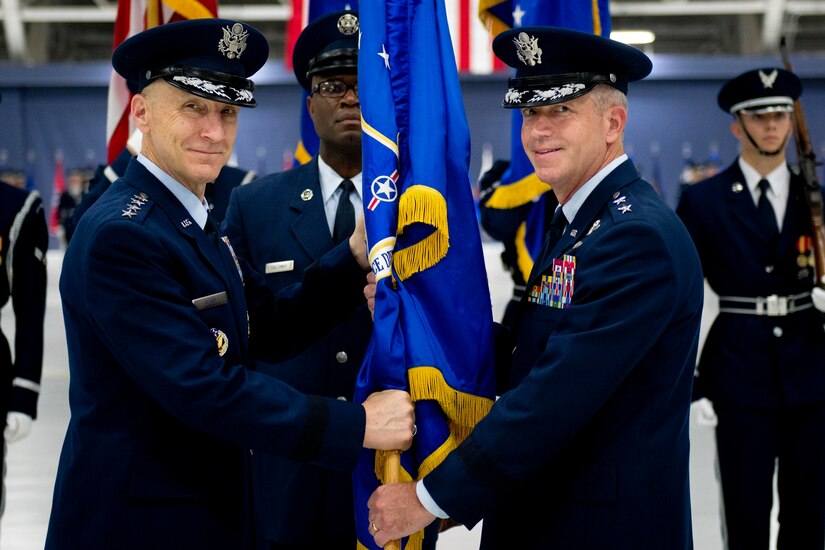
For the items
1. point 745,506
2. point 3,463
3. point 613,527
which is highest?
point 613,527

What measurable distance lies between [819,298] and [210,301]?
247 cm

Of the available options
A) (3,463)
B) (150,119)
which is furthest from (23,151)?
(150,119)

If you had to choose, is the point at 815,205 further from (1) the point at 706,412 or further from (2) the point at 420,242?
(2) the point at 420,242

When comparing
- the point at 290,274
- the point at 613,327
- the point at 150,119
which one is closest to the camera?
the point at 613,327

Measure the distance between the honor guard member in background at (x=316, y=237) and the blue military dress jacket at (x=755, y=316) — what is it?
5.71 ft

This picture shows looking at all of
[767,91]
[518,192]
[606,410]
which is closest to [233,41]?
[606,410]

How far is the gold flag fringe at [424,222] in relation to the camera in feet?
6.91

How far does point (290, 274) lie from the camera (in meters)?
2.59

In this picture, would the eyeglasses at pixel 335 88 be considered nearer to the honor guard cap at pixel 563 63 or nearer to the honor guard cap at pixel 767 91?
the honor guard cap at pixel 563 63

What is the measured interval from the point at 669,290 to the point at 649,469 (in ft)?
1.16

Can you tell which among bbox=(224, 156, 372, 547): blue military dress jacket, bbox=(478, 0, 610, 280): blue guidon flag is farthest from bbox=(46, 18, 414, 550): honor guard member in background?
bbox=(478, 0, 610, 280): blue guidon flag

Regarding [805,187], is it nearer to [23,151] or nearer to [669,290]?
[669,290]

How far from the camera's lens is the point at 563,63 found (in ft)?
6.59

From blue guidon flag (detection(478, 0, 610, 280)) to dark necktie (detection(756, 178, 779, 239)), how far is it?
0.83 m
